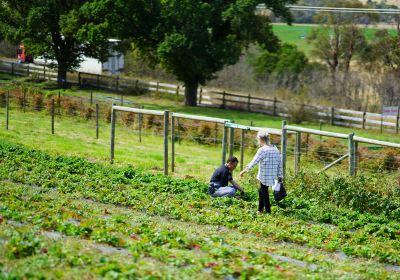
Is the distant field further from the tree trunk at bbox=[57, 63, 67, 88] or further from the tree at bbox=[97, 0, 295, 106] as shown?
the tree at bbox=[97, 0, 295, 106]

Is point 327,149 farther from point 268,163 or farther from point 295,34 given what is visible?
point 295,34

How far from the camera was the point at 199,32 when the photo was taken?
145 ft

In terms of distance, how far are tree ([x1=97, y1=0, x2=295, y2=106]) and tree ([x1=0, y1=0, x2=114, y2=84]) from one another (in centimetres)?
284

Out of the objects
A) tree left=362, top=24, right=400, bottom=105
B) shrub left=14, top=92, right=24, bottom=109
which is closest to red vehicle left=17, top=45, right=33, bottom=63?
shrub left=14, top=92, right=24, bottom=109

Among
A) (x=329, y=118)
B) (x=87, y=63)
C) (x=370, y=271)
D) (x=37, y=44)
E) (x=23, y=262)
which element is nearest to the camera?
(x=23, y=262)

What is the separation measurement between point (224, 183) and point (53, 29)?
1390 inches

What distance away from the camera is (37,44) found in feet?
168

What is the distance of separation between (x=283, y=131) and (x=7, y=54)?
5793 centimetres

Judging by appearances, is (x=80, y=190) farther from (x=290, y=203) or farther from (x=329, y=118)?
(x=329, y=118)

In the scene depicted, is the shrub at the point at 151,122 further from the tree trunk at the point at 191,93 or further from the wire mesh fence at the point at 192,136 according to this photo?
the tree trunk at the point at 191,93

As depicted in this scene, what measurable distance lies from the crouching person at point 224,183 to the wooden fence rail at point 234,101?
27.9m

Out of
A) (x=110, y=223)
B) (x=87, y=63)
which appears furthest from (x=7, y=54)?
(x=110, y=223)

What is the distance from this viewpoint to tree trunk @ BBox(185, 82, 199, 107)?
48.4 m

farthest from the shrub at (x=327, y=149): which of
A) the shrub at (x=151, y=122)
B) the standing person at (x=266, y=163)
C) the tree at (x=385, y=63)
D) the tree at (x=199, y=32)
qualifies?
the tree at (x=385, y=63)
